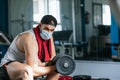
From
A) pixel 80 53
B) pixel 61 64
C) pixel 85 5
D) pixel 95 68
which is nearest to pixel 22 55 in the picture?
pixel 61 64

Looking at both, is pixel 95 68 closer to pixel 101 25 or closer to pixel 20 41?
pixel 101 25

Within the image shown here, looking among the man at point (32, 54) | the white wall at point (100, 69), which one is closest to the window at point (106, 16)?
the white wall at point (100, 69)

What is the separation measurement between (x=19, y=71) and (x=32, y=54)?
171mm

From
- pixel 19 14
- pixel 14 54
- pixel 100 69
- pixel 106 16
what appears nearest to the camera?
pixel 14 54

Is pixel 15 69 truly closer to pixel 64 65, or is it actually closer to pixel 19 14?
pixel 64 65

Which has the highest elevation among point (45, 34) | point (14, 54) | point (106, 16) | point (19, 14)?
point (19, 14)

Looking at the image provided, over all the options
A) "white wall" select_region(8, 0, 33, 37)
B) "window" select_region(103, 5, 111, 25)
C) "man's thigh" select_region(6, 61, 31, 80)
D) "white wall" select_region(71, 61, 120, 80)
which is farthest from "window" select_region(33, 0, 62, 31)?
"man's thigh" select_region(6, 61, 31, 80)

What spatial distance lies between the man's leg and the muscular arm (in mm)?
73

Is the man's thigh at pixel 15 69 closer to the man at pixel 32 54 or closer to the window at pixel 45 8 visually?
the man at pixel 32 54

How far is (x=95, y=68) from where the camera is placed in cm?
347

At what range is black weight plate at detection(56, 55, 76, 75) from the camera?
1928 mm

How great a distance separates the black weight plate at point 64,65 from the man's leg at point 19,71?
0.27m

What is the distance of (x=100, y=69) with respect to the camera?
3420mm

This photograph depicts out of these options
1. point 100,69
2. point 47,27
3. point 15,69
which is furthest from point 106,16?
point 15,69
